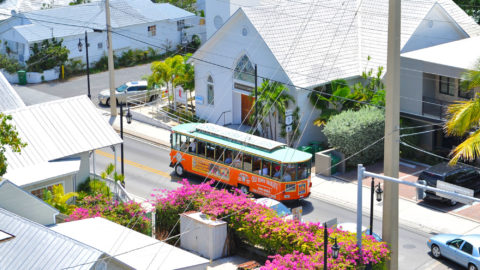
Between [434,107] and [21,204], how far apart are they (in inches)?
969

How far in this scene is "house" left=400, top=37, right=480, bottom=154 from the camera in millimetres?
41406

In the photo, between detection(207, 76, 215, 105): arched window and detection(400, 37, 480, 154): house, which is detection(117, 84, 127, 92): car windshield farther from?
detection(400, 37, 480, 154): house

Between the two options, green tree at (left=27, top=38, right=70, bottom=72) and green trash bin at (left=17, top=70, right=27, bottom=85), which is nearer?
green trash bin at (left=17, top=70, right=27, bottom=85)

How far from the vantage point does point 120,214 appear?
29.9 m

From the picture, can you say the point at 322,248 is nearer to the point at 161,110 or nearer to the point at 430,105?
the point at 430,105

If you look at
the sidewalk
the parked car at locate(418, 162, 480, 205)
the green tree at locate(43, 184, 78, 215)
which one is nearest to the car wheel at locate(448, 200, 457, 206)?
the parked car at locate(418, 162, 480, 205)

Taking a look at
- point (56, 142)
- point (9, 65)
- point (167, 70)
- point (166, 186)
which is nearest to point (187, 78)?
point (167, 70)

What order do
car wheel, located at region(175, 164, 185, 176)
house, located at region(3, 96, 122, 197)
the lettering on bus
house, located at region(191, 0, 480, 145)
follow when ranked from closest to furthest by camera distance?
house, located at region(3, 96, 122, 197)
the lettering on bus
car wheel, located at region(175, 164, 185, 176)
house, located at region(191, 0, 480, 145)

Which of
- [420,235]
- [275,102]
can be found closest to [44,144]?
[275,102]

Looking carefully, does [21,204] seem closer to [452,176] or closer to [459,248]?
[459,248]

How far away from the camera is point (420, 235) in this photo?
108ft

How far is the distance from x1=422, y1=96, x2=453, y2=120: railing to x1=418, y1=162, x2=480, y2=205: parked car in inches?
215

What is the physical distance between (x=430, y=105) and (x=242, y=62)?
457 inches

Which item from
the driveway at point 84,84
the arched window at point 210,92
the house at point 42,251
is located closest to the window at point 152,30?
the driveway at point 84,84
